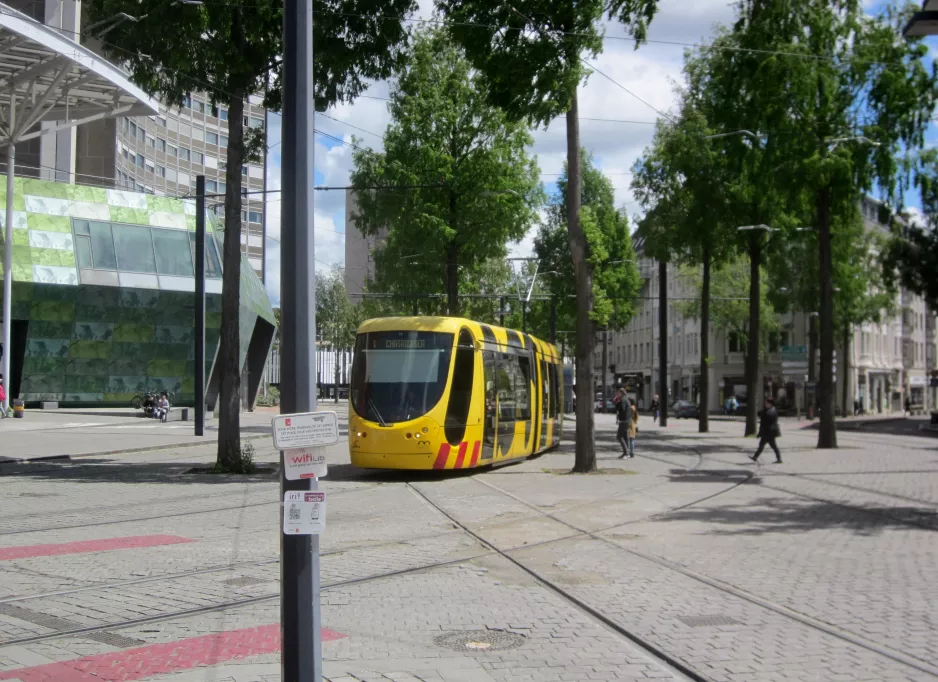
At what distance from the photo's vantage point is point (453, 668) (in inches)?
240

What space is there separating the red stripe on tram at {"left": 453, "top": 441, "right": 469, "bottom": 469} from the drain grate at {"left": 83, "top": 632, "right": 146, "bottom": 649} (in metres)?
12.4

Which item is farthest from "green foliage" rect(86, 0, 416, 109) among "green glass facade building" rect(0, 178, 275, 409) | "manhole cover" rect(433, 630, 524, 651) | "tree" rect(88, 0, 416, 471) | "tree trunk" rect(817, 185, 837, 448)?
"green glass facade building" rect(0, 178, 275, 409)

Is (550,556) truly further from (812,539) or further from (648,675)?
(648,675)

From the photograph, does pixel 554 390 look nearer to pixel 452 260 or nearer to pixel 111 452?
pixel 452 260

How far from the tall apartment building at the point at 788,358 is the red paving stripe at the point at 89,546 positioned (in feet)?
184

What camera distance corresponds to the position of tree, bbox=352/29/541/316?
122 ft

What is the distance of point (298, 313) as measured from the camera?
493 centimetres

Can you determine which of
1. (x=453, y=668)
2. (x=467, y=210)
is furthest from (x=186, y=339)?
(x=453, y=668)

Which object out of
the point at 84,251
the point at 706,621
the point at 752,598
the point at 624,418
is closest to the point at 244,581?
the point at 706,621

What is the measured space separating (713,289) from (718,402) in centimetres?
2285

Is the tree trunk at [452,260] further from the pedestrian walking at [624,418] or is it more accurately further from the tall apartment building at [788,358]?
the tall apartment building at [788,358]

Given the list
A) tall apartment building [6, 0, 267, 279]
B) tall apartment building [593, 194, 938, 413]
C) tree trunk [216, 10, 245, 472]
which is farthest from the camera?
tall apartment building [593, 194, 938, 413]

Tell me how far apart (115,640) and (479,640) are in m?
2.45

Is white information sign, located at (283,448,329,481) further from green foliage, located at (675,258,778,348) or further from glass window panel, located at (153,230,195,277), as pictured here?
green foliage, located at (675,258,778,348)
